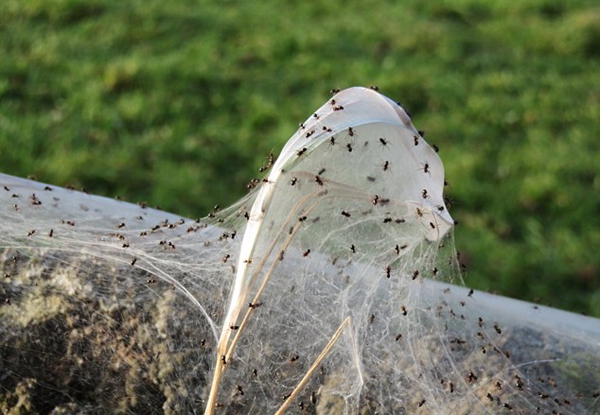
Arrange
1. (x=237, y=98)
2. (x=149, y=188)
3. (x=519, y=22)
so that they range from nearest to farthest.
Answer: (x=149, y=188)
(x=237, y=98)
(x=519, y=22)

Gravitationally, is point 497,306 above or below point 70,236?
below

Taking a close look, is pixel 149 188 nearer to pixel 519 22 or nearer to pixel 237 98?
pixel 237 98

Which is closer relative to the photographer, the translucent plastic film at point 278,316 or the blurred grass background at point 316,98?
the translucent plastic film at point 278,316

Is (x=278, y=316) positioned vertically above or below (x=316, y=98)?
above

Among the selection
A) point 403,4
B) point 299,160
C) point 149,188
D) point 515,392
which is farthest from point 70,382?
point 403,4

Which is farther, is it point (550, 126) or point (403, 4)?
point (403, 4)
